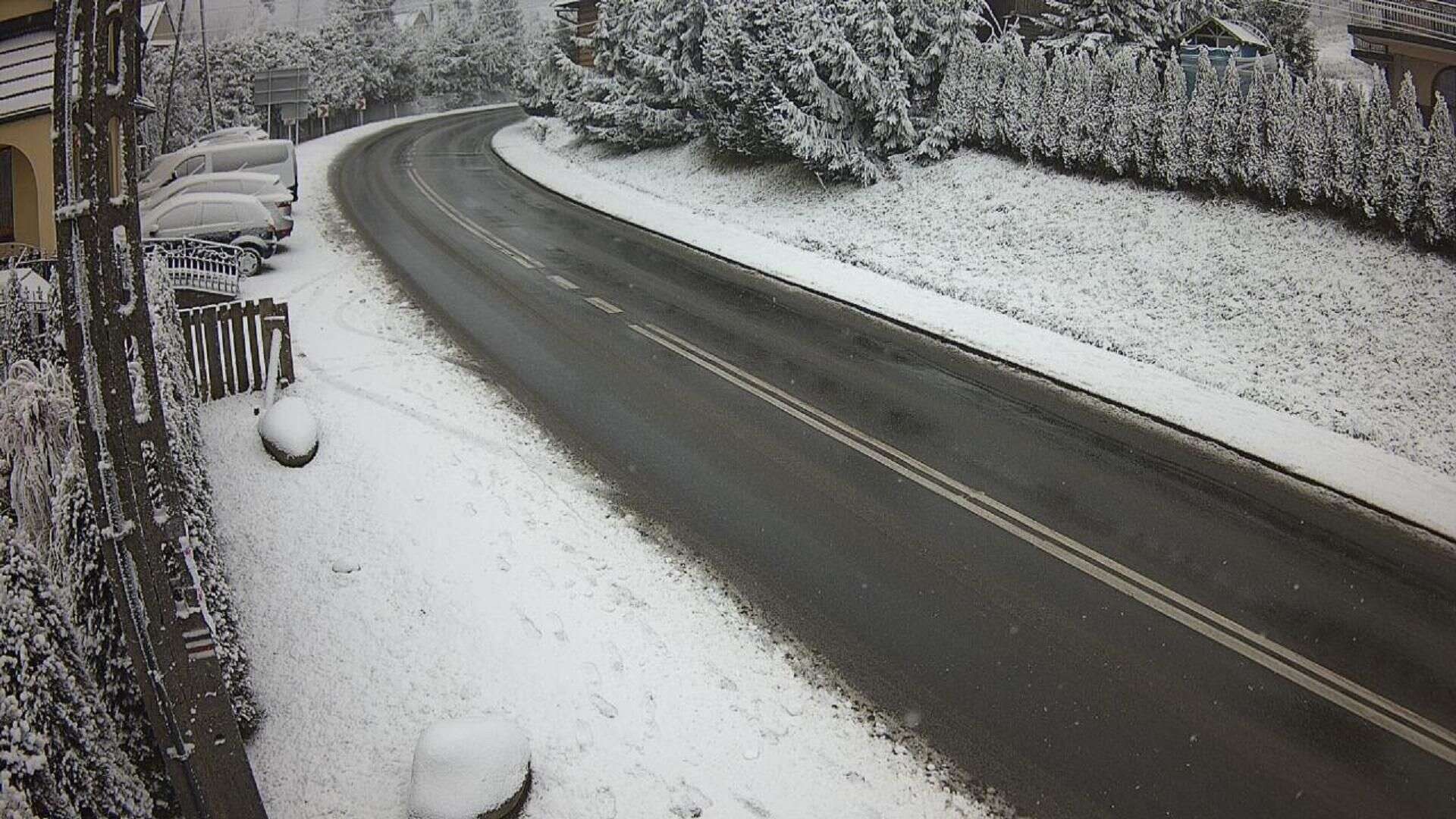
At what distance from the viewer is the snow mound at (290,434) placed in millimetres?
9617

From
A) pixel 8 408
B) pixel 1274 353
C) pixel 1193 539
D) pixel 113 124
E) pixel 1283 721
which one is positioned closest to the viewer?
pixel 113 124

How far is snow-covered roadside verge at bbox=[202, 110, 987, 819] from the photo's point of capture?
574 cm

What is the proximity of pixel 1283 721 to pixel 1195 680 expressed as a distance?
603 millimetres

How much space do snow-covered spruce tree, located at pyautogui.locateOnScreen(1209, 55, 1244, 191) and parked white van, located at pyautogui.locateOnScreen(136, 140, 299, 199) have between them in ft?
70.8

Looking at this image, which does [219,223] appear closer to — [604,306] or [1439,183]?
[604,306]

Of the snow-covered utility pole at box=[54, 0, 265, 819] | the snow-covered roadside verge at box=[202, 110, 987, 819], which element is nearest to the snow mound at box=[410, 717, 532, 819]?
the snow-covered roadside verge at box=[202, 110, 987, 819]

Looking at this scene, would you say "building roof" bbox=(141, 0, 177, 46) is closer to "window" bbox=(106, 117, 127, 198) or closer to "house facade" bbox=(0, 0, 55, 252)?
"house facade" bbox=(0, 0, 55, 252)

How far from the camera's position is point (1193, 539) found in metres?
8.84

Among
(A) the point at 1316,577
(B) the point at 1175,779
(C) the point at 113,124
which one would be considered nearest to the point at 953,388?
(A) the point at 1316,577

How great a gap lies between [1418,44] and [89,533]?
30.7 m

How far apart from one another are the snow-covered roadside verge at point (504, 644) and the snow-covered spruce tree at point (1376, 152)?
13.7m

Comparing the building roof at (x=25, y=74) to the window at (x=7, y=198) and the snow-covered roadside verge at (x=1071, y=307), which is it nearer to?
the window at (x=7, y=198)

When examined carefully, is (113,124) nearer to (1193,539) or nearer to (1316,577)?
(1193,539)

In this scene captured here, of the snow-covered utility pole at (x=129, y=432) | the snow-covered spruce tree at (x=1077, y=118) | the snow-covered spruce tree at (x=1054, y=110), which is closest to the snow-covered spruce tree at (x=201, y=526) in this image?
the snow-covered utility pole at (x=129, y=432)
